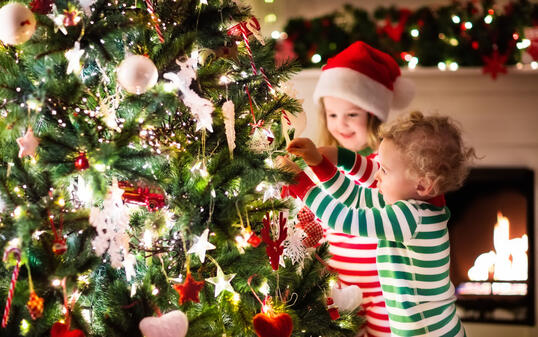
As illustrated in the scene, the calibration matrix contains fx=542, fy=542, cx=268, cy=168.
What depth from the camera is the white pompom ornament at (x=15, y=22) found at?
81cm

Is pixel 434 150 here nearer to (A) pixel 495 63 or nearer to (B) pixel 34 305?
(B) pixel 34 305

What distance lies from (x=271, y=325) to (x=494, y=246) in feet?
6.59

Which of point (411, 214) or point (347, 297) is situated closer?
point (411, 214)

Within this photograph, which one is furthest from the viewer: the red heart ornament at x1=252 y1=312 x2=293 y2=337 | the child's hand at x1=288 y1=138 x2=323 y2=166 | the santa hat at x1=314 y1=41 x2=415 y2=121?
the santa hat at x1=314 y1=41 x2=415 y2=121

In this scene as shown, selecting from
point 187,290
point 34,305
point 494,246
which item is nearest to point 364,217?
point 187,290

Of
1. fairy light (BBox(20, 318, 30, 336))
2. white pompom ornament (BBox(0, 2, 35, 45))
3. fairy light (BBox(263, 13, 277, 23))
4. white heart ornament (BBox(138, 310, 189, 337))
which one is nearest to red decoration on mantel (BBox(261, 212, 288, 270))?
white heart ornament (BBox(138, 310, 189, 337))

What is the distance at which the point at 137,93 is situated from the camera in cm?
90

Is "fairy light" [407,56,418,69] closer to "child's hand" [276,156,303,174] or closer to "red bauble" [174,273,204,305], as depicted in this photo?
"child's hand" [276,156,303,174]

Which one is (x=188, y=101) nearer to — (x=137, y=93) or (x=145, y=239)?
(x=137, y=93)

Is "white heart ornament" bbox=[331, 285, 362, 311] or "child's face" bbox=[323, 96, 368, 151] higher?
"child's face" bbox=[323, 96, 368, 151]

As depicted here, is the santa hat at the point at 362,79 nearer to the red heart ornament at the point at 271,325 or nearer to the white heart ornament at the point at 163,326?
the red heart ornament at the point at 271,325

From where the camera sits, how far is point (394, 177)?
126 centimetres

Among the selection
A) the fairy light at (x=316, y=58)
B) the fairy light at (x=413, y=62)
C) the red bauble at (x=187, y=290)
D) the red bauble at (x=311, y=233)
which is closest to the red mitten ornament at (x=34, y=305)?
the red bauble at (x=187, y=290)

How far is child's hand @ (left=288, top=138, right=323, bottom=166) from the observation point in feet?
3.85
